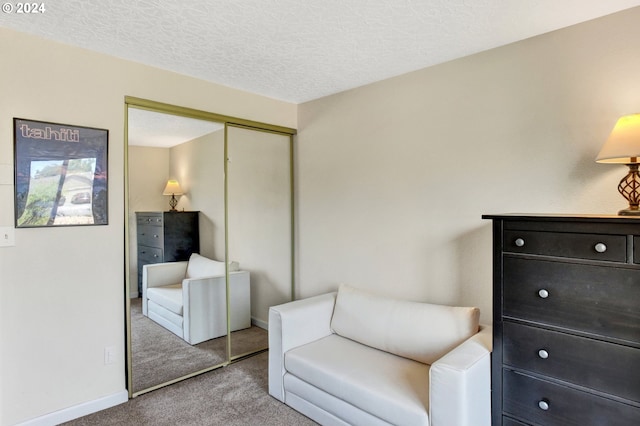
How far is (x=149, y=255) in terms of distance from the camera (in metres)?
2.79

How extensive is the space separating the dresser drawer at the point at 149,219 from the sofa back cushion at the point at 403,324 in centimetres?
158

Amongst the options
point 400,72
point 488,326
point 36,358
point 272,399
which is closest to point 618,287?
point 488,326

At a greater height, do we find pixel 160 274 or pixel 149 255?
pixel 149 255

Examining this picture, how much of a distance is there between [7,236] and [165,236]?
38.5 inches

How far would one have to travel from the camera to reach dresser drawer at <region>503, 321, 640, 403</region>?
1497 mm

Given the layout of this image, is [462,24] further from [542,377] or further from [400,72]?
[542,377]

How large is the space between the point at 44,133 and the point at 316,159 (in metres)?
2.16

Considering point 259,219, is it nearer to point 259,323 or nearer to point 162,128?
point 259,323

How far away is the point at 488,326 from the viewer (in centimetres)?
228

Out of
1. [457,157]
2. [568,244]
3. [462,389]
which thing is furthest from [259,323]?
[568,244]

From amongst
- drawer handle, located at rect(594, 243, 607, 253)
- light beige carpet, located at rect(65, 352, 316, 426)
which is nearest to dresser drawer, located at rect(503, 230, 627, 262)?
drawer handle, located at rect(594, 243, 607, 253)

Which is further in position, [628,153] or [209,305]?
[209,305]

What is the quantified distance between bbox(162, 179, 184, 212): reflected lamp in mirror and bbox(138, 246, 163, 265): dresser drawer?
36 centimetres

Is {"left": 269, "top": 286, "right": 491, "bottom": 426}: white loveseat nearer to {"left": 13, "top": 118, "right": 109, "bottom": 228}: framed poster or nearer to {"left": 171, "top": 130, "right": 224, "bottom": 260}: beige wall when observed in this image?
{"left": 171, "top": 130, "right": 224, "bottom": 260}: beige wall
